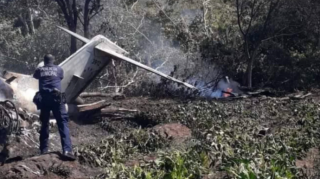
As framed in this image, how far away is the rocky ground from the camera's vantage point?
7.87 metres

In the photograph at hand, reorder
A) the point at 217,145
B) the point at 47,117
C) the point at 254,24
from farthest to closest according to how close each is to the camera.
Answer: the point at 254,24
the point at 47,117
the point at 217,145

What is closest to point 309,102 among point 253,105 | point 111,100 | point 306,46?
point 253,105

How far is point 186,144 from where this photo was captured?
961cm

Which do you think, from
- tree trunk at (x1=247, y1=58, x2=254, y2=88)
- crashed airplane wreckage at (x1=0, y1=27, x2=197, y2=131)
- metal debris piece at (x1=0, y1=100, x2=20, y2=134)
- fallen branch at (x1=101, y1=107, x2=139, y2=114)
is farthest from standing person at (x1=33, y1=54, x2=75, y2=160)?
tree trunk at (x1=247, y1=58, x2=254, y2=88)

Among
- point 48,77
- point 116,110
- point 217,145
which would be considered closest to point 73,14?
point 116,110

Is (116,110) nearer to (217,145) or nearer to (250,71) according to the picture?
(217,145)

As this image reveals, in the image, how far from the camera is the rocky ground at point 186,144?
7867 mm

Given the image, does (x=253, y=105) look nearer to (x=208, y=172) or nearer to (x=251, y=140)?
(x=251, y=140)

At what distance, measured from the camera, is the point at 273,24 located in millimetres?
18547

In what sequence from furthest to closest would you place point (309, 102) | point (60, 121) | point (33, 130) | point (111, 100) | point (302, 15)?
point (302, 15) < point (111, 100) < point (309, 102) < point (33, 130) < point (60, 121)

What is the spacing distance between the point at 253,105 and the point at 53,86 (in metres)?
5.46

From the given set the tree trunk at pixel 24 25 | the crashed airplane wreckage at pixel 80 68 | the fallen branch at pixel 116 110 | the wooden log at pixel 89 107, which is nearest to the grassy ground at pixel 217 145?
the fallen branch at pixel 116 110

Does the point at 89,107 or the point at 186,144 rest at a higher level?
the point at 89,107

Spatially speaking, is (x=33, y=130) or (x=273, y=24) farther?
(x=273, y=24)
